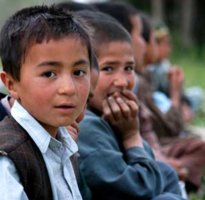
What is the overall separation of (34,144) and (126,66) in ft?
3.51

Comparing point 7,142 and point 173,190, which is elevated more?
point 7,142

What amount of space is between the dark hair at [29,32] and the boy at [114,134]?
661mm

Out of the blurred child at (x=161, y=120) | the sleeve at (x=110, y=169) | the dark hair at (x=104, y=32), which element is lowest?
the blurred child at (x=161, y=120)

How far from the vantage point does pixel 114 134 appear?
2939 mm

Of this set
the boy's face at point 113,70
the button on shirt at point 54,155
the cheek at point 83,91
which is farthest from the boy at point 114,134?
the cheek at point 83,91

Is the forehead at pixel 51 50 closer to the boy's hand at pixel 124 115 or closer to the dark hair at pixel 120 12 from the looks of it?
the boy's hand at pixel 124 115

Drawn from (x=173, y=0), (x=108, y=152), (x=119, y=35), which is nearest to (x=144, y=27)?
(x=119, y=35)

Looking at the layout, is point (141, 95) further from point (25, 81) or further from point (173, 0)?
point (173, 0)

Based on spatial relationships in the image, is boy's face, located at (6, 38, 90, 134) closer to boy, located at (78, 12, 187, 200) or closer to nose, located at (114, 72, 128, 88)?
boy, located at (78, 12, 187, 200)

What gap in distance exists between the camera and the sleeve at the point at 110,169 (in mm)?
2660

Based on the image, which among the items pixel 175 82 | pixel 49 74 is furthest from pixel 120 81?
pixel 175 82

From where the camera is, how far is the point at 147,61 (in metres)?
5.41

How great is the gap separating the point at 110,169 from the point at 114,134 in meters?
0.30

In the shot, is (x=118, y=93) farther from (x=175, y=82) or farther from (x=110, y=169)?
(x=175, y=82)
